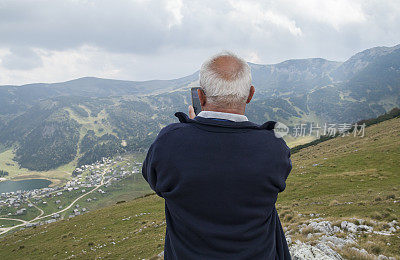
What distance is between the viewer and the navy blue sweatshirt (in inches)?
86.7

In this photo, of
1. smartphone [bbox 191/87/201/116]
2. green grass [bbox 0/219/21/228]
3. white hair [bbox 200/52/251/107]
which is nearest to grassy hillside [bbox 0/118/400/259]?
smartphone [bbox 191/87/201/116]

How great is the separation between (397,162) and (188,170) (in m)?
33.4

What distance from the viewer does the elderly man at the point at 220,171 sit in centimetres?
221

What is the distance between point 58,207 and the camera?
159750 mm

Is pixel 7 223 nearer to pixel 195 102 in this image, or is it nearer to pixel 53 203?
pixel 53 203

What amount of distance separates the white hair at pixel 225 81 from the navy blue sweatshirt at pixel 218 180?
295mm

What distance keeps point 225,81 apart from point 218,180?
106 centimetres

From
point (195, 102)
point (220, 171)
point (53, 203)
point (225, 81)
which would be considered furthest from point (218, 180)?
point (53, 203)

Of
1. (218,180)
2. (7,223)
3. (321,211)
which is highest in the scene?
(218,180)

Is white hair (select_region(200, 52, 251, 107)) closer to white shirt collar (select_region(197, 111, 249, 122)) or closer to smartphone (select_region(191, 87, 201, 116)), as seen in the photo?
white shirt collar (select_region(197, 111, 249, 122))

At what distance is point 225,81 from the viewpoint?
8.07 feet

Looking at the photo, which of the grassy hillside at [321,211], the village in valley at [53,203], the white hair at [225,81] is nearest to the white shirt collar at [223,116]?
the white hair at [225,81]

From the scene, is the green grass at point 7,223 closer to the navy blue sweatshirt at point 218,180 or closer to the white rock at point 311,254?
the white rock at point 311,254

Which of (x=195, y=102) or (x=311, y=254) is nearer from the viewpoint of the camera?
(x=195, y=102)
